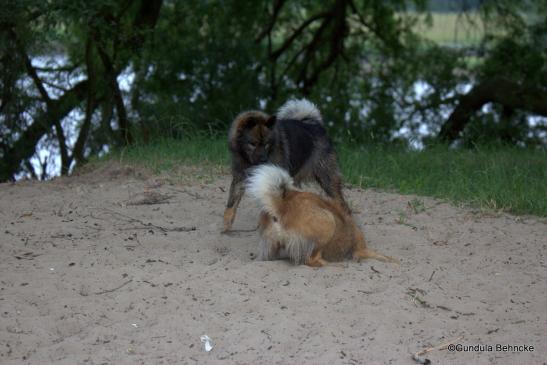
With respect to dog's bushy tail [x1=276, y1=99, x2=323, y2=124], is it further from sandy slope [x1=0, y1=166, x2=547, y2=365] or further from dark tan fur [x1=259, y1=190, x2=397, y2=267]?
dark tan fur [x1=259, y1=190, x2=397, y2=267]

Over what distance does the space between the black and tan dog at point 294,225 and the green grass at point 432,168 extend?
1.97m

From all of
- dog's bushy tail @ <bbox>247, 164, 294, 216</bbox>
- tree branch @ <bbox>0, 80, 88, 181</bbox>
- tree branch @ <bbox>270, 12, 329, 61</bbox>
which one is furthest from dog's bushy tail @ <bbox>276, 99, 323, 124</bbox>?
tree branch @ <bbox>270, 12, 329, 61</bbox>

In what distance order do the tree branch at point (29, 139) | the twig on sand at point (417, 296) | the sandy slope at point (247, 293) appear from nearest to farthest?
the sandy slope at point (247, 293)
the twig on sand at point (417, 296)
the tree branch at point (29, 139)

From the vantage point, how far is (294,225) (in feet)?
20.3

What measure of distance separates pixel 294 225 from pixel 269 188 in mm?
354

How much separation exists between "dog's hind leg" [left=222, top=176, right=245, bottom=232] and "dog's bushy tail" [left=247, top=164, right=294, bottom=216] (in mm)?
1390

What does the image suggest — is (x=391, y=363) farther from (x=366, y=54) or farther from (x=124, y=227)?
(x=366, y=54)

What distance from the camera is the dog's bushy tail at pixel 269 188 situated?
6.20 m

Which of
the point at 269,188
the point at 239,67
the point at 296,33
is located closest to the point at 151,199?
the point at 269,188

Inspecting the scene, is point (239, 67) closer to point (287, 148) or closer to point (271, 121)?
point (287, 148)

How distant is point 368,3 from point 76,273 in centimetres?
1223

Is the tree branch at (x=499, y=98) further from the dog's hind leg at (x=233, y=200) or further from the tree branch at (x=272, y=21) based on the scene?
the dog's hind leg at (x=233, y=200)

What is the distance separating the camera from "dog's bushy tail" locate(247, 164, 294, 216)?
6.20 meters

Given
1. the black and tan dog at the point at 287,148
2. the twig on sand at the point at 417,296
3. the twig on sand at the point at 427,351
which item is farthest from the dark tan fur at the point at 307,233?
the twig on sand at the point at 427,351
